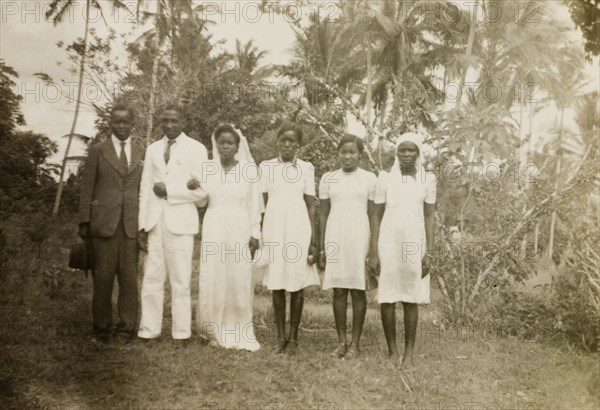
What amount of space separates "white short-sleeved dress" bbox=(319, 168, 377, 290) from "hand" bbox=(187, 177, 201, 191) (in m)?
1.15

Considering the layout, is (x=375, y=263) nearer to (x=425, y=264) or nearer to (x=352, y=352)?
(x=425, y=264)

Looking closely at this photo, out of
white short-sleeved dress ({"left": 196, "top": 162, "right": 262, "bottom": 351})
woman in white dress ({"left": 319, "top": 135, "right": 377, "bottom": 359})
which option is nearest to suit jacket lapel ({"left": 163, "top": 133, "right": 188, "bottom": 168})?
white short-sleeved dress ({"left": 196, "top": 162, "right": 262, "bottom": 351})

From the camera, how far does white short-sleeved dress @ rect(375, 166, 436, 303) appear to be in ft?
14.1

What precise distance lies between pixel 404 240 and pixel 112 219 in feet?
8.00

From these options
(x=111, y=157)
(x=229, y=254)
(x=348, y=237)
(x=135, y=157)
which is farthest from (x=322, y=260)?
(x=111, y=157)

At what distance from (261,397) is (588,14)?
3.92 m

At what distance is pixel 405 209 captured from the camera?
4.34 meters

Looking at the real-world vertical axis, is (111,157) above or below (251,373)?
above

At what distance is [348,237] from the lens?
4527mm

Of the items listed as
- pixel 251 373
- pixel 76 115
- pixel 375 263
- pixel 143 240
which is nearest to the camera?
pixel 251 373

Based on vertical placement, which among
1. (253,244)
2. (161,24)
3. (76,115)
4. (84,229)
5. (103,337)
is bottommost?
(103,337)

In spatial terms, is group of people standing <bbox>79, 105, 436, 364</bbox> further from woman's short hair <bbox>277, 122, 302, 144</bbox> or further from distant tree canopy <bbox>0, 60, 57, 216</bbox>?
distant tree canopy <bbox>0, 60, 57, 216</bbox>

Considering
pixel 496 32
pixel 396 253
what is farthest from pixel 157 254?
pixel 496 32

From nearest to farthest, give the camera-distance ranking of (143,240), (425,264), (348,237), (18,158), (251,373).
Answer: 1. (251,373)
2. (18,158)
3. (425,264)
4. (348,237)
5. (143,240)
